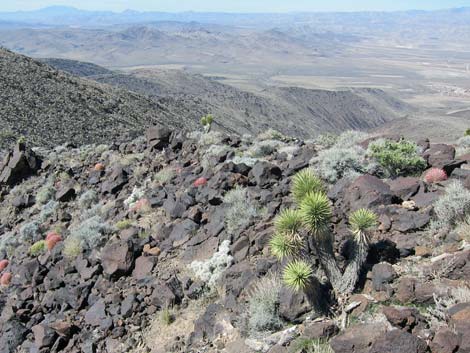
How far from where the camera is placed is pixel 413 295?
20.3 feet

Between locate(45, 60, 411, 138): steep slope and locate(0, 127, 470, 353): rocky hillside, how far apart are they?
175 ft

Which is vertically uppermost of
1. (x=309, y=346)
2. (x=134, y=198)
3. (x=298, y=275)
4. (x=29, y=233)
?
(x=298, y=275)

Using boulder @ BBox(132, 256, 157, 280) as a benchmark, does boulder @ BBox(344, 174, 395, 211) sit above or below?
above

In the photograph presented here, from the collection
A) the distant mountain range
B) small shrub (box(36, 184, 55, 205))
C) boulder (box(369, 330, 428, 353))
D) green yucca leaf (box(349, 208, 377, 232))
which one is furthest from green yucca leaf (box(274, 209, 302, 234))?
the distant mountain range

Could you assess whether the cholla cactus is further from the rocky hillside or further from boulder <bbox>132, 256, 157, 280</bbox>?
boulder <bbox>132, 256, 157, 280</bbox>

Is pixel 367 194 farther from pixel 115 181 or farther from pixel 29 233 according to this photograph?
pixel 29 233

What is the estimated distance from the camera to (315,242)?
699 cm

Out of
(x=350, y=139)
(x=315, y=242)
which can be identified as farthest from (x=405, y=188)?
(x=350, y=139)

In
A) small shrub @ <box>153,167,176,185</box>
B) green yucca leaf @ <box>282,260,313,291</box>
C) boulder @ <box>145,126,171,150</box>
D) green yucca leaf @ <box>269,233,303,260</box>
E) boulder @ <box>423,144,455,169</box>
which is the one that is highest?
boulder @ <box>423,144,455,169</box>

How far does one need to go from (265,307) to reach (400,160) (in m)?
5.11

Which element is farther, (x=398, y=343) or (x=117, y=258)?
(x=117, y=258)

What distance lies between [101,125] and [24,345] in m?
34.6

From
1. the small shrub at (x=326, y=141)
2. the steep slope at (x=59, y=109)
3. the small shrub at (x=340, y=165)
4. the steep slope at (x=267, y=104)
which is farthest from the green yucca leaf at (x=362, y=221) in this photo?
the steep slope at (x=267, y=104)

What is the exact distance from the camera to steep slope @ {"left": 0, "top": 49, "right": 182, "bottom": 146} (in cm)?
3800
